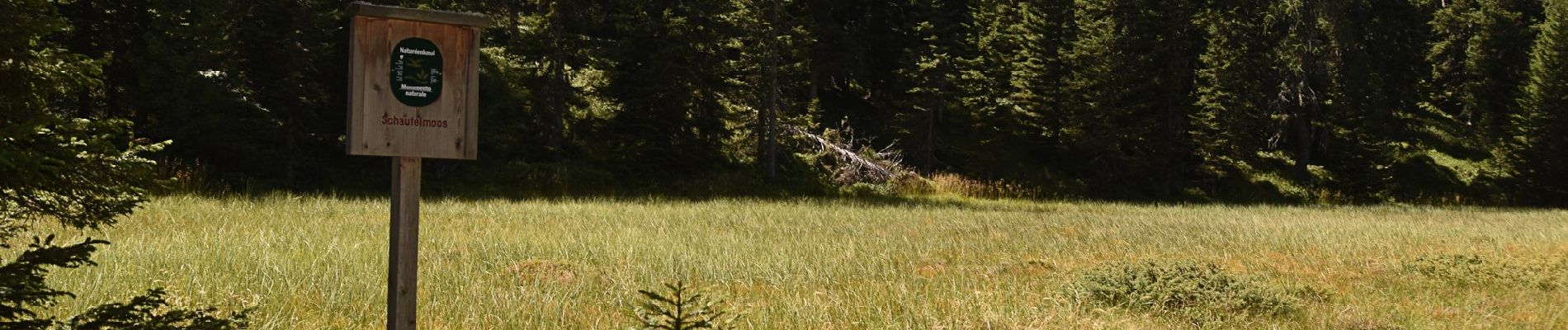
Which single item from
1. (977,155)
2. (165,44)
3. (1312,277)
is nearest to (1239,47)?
(977,155)

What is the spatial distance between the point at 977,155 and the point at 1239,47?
35.0 ft

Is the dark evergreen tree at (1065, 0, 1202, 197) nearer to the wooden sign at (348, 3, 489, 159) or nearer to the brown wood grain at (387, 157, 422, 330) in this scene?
the wooden sign at (348, 3, 489, 159)

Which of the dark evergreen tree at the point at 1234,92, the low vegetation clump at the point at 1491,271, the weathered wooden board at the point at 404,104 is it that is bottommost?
the low vegetation clump at the point at 1491,271

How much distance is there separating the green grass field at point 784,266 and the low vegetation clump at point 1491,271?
0.03 meters

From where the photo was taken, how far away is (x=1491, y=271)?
11.0 meters

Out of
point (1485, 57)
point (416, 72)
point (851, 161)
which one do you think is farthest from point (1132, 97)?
point (416, 72)

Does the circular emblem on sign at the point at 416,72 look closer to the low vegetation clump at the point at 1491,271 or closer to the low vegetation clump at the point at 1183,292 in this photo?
the low vegetation clump at the point at 1183,292

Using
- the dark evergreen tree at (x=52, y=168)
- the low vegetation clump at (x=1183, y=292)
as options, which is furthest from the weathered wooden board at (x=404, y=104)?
the low vegetation clump at (x=1183, y=292)

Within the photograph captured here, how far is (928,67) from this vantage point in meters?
36.2

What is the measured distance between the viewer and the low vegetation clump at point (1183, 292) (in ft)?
28.1

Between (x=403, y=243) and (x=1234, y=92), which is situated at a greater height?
(x=1234, y=92)

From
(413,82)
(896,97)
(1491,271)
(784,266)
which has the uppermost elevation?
(896,97)

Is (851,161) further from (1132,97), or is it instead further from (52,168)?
(52,168)

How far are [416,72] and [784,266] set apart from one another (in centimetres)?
601
